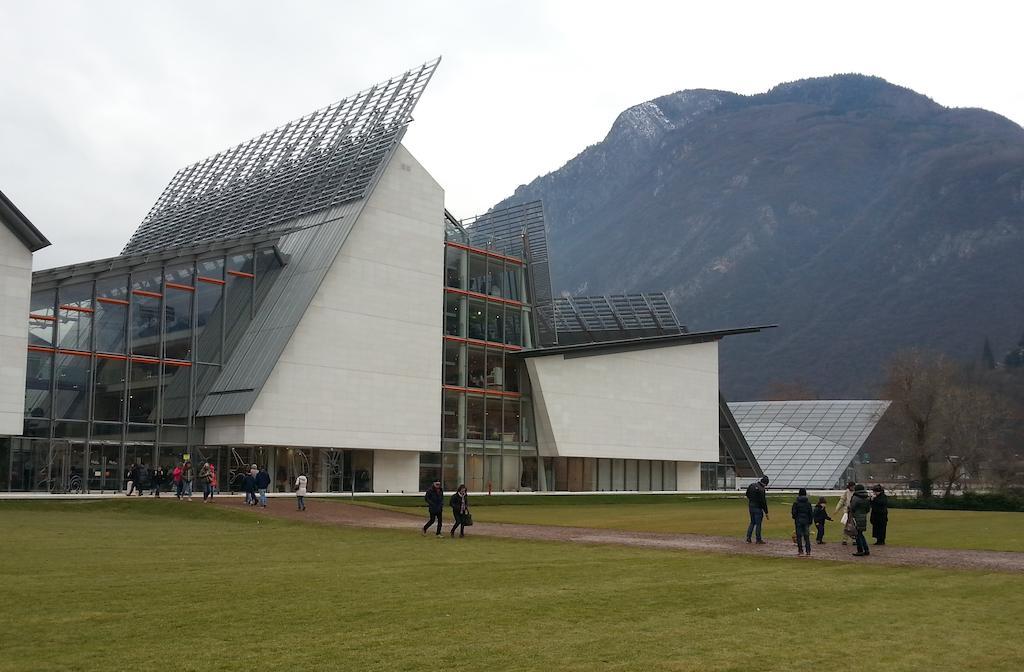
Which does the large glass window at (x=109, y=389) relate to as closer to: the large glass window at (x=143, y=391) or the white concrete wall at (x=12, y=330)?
the large glass window at (x=143, y=391)

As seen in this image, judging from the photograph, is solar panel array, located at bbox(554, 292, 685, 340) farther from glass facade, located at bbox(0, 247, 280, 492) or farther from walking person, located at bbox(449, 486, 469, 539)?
walking person, located at bbox(449, 486, 469, 539)

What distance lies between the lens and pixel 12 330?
44.4 metres

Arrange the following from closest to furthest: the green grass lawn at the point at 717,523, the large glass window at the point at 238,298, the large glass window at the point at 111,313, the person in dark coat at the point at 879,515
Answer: the person in dark coat at the point at 879,515 < the green grass lawn at the point at 717,523 < the large glass window at the point at 111,313 < the large glass window at the point at 238,298

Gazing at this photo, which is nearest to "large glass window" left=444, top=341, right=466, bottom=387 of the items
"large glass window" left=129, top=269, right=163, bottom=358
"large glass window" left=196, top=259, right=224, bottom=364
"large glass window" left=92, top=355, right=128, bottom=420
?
"large glass window" left=196, top=259, right=224, bottom=364

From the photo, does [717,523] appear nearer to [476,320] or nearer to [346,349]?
[346,349]

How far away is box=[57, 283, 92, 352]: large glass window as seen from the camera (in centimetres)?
4794

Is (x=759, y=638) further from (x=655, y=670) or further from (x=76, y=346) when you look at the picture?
(x=76, y=346)

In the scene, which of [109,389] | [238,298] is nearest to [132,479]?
[109,389]

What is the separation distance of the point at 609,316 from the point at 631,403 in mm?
9198

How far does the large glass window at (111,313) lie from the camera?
163 feet

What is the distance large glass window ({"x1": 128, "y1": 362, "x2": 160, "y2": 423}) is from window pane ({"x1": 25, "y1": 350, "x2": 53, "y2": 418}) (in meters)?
4.12

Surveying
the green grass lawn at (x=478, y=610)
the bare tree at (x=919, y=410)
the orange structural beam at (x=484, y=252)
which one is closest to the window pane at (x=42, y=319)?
the green grass lawn at (x=478, y=610)

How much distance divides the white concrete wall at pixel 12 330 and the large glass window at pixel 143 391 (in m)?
6.42

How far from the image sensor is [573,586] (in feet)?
59.3
